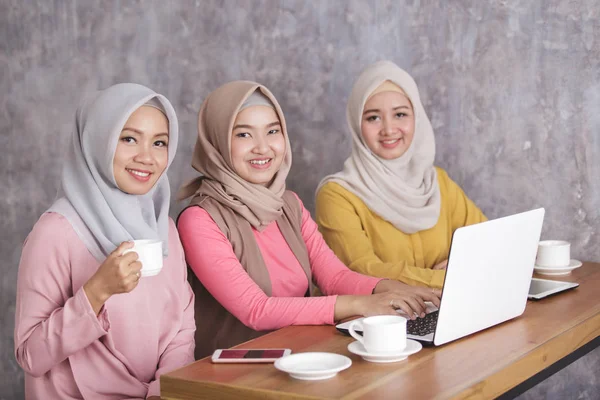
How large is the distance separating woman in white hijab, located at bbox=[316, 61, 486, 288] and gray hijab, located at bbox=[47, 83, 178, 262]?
2.96 feet

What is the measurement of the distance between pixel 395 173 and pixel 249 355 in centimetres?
140

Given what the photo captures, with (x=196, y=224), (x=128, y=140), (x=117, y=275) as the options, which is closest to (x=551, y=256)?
(x=196, y=224)

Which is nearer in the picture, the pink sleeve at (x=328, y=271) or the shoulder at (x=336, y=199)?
the pink sleeve at (x=328, y=271)

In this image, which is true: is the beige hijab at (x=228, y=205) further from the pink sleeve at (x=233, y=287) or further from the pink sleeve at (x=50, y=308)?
the pink sleeve at (x=50, y=308)

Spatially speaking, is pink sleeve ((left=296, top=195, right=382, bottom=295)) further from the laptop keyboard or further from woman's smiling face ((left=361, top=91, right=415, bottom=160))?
woman's smiling face ((left=361, top=91, right=415, bottom=160))

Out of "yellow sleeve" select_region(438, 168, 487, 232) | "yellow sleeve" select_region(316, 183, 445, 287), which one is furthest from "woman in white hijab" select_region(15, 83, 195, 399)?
"yellow sleeve" select_region(438, 168, 487, 232)

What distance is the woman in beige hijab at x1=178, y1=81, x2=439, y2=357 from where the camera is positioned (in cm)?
227

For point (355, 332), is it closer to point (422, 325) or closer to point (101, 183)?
point (422, 325)

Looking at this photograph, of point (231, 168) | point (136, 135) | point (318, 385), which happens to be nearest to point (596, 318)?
point (318, 385)

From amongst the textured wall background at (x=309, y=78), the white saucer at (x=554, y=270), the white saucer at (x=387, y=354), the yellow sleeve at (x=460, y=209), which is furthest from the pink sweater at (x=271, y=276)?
the textured wall background at (x=309, y=78)

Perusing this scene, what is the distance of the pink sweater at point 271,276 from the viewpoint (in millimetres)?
2160

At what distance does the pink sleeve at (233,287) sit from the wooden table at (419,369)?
0.06 metres

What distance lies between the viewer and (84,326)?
184cm

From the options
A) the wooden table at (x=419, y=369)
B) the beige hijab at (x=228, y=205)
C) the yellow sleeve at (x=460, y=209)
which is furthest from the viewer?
the yellow sleeve at (x=460, y=209)
